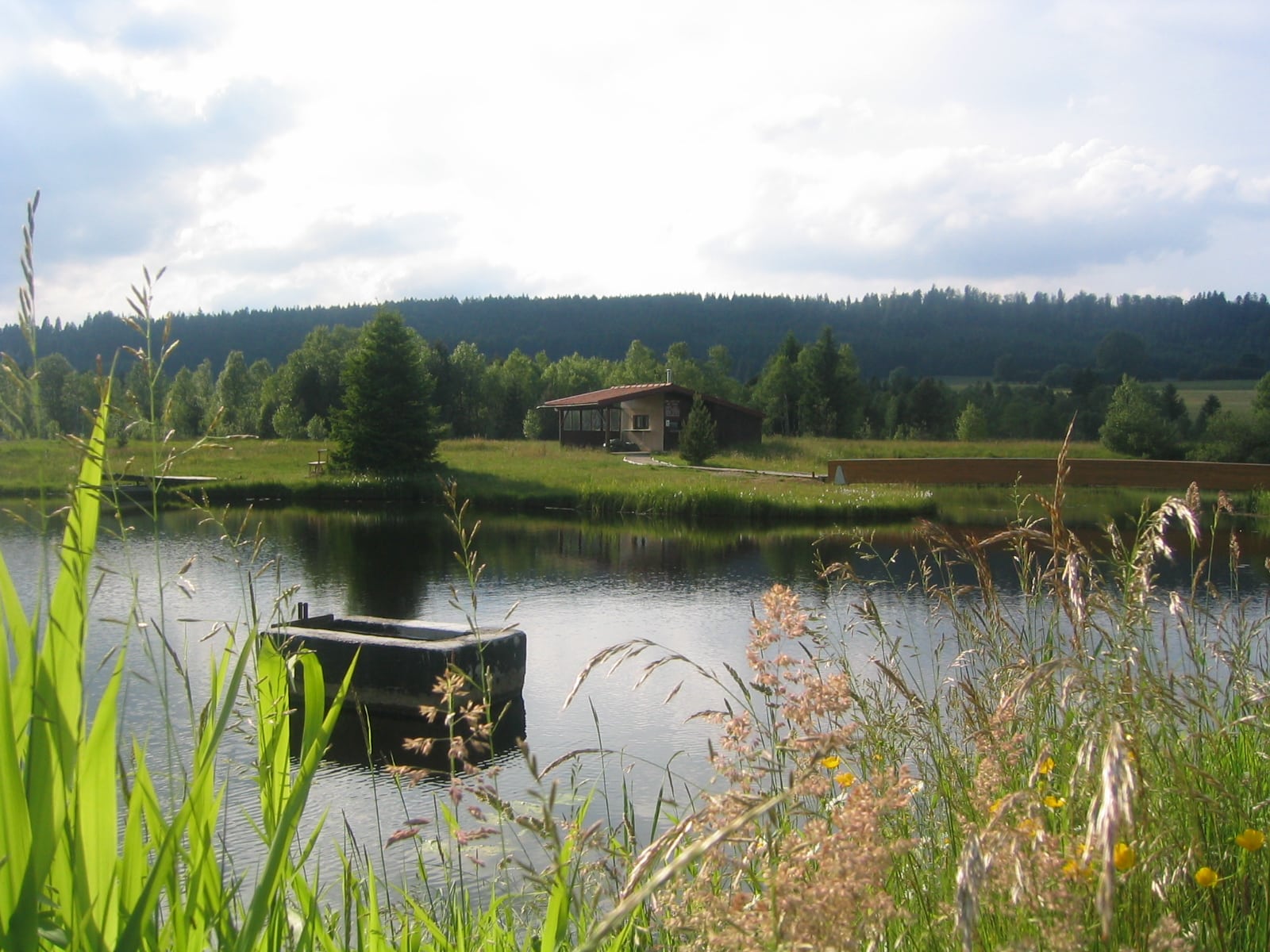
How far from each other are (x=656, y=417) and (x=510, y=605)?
3492 centimetres

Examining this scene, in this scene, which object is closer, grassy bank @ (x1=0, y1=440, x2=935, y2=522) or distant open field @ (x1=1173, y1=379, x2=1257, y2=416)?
grassy bank @ (x1=0, y1=440, x2=935, y2=522)

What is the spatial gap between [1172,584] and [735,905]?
1668 centimetres

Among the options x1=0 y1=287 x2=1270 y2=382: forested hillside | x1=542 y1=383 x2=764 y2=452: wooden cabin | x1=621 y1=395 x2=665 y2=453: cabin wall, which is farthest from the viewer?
x1=0 y1=287 x2=1270 y2=382: forested hillside

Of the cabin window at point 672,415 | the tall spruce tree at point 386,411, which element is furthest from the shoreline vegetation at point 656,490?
the cabin window at point 672,415

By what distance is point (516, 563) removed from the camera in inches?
712

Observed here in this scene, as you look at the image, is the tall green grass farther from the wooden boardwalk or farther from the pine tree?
the pine tree

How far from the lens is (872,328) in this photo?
152250 mm

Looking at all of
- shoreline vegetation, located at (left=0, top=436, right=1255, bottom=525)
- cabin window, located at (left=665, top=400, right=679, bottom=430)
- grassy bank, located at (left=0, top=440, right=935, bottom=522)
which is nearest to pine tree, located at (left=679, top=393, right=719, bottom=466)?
shoreline vegetation, located at (left=0, top=436, right=1255, bottom=525)

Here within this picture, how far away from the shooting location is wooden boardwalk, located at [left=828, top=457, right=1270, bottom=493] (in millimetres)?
35250

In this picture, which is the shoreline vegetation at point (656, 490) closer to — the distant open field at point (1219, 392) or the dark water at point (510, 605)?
the dark water at point (510, 605)

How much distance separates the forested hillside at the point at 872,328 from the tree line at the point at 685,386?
35.6 m

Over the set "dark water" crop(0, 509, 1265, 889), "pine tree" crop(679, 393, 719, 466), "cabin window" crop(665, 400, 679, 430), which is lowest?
"dark water" crop(0, 509, 1265, 889)

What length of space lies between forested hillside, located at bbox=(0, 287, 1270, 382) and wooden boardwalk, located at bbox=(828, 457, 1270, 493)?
70774 millimetres

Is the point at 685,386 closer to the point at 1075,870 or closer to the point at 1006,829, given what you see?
the point at 1075,870
